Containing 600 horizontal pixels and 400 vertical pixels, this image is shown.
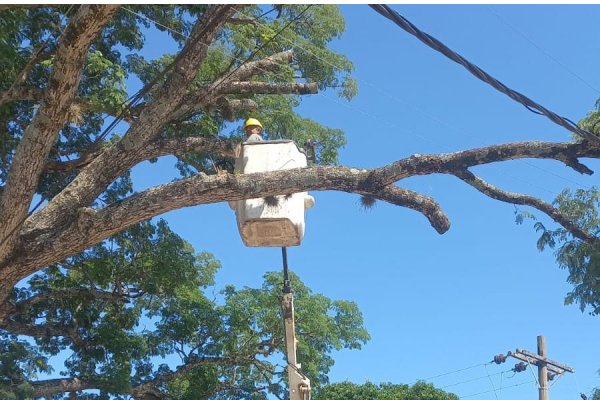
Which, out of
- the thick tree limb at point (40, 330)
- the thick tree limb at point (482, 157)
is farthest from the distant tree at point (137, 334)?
the thick tree limb at point (482, 157)

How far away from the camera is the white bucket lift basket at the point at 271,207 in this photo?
7.29 metres

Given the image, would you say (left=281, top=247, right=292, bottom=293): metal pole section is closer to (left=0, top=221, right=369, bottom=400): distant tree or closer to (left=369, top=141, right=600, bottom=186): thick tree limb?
(left=369, top=141, right=600, bottom=186): thick tree limb

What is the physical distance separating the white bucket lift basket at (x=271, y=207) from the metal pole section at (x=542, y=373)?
43.3 feet

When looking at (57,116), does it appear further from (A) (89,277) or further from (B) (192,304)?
(B) (192,304)

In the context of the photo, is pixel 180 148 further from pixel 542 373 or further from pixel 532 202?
pixel 542 373

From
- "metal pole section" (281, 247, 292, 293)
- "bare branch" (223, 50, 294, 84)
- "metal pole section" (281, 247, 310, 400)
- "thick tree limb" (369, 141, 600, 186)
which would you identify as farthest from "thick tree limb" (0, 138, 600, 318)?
"bare branch" (223, 50, 294, 84)

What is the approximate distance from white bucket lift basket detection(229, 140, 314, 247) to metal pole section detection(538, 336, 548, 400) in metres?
13.2

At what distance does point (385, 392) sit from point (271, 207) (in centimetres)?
1270

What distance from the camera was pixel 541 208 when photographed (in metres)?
7.88

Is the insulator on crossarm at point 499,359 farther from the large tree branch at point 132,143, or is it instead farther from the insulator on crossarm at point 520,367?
the large tree branch at point 132,143

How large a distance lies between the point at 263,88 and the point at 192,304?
15.2 feet

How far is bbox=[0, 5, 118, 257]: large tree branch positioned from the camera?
7418 millimetres

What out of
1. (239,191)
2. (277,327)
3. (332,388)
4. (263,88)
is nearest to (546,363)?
(332,388)

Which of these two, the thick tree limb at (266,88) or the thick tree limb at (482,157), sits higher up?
the thick tree limb at (266,88)
